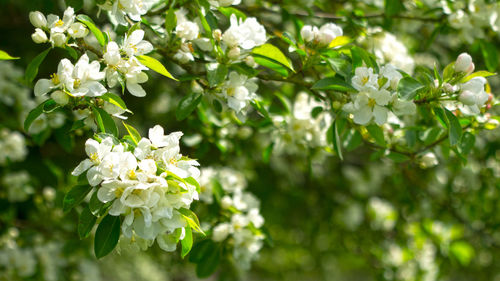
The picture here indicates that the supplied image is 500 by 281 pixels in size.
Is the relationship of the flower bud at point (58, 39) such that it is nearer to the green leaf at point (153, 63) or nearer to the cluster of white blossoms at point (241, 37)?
the green leaf at point (153, 63)

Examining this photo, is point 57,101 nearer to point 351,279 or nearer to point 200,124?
point 200,124

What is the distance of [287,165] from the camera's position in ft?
13.5

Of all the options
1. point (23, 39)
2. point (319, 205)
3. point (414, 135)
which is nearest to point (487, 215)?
point (319, 205)

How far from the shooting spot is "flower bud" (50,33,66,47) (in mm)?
1556

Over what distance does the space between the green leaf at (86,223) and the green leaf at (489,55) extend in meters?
2.06

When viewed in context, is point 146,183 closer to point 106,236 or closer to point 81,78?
point 106,236

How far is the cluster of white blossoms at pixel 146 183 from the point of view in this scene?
1.33m

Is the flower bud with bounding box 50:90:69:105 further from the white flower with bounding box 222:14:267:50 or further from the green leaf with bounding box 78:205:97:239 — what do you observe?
the white flower with bounding box 222:14:267:50

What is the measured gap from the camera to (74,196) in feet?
4.76

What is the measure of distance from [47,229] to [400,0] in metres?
2.47

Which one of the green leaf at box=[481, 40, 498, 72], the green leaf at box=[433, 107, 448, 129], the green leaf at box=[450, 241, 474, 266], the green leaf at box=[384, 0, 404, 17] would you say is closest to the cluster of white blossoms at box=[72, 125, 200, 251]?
the green leaf at box=[433, 107, 448, 129]

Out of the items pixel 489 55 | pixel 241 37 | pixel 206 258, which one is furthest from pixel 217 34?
pixel 489 55

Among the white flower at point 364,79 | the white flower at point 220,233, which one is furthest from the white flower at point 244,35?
the white flower at point 220,233

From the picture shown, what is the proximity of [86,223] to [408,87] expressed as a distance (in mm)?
1075
